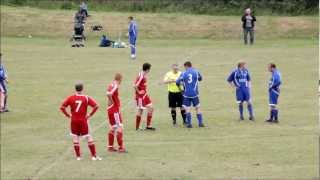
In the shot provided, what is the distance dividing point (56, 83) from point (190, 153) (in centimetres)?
1502

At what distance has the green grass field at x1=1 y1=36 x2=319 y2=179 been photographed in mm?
18953

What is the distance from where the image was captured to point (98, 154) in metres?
20.8

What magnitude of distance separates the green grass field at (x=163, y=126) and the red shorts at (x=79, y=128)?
0.77 m

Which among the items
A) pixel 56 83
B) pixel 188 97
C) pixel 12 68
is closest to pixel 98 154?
pixel 188 97

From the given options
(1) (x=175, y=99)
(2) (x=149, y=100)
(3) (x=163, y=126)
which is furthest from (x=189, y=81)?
(3) (x=163, y=126)

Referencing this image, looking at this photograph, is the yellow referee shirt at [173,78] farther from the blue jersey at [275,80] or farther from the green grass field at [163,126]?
the blue jersey at [275,80]

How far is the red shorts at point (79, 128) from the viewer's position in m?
19.5

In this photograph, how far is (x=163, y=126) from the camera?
25156 mm

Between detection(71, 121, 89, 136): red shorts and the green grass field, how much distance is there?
77 cm

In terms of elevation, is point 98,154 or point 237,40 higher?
point 237,40

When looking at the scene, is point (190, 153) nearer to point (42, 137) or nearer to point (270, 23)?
point (42, 137)

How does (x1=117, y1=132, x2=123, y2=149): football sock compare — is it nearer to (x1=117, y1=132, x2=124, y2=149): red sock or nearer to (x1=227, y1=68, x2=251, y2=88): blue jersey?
(x1=117, y1=132, x2=124, y2=149): red sock

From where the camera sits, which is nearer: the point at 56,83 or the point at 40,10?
the point at 56,83

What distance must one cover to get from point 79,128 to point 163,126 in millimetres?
6014
